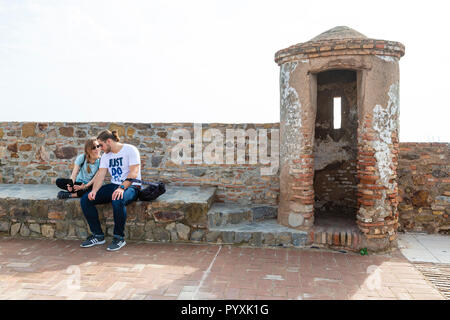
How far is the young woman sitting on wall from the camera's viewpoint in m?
5.07

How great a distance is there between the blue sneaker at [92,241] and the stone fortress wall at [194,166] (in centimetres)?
157

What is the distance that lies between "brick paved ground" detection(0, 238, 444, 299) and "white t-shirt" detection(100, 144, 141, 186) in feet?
3.22

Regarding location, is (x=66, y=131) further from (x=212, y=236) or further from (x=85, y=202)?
(x=212, y=236)

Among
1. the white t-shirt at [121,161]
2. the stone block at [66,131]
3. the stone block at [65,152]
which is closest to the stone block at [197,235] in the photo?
the white t-shirt at [121,161]

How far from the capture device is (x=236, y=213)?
517cm

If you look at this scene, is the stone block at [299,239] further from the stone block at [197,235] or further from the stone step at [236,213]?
the stone block at [197,235]

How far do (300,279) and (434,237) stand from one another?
10.1 feet

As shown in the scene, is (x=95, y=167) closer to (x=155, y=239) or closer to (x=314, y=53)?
(x=155, y=239)

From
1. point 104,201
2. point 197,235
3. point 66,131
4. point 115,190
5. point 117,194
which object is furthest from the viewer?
point 66,131

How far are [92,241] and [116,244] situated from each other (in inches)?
15.5

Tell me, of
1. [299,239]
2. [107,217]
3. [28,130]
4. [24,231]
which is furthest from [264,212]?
[28,130]

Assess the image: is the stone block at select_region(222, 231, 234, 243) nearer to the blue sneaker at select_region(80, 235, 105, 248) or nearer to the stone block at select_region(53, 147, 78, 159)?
the blue sneaker at select_region(80, 235, 105, 248)

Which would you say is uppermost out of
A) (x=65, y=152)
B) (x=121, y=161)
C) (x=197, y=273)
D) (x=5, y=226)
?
(x=65, y=152)

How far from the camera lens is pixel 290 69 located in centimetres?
484
